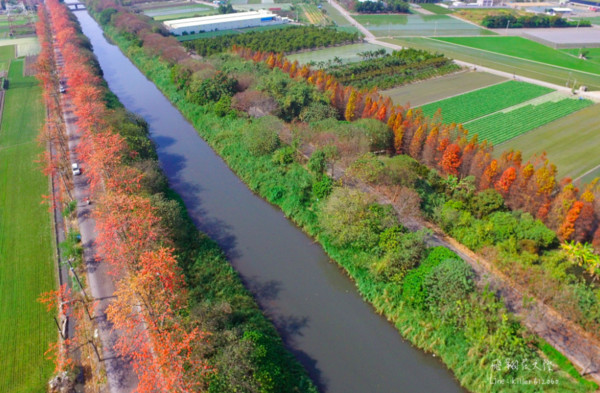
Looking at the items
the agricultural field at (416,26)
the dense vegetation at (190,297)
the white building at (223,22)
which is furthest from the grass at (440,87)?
the white building at (223,22)

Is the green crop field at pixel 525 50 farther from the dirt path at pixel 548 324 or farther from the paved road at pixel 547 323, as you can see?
the dirt path at pixel 548 324

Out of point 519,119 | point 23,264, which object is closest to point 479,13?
point 519,119

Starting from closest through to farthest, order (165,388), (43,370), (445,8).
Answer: (165,388) → (43,370) → (445,8)

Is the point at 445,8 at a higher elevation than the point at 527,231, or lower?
higher

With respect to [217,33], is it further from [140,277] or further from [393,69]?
[140,277]

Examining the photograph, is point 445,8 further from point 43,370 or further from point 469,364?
point 43,370

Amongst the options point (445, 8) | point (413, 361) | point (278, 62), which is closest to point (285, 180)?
point (413, 361)
